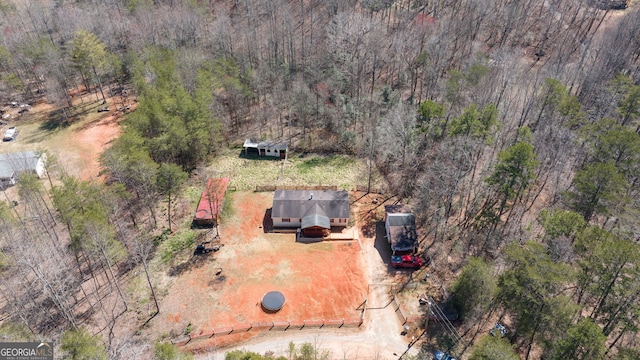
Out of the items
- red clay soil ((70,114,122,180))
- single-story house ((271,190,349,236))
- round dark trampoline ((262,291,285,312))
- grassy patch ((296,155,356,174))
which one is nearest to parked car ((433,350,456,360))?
round dark trampoline ((262,291,285,312))

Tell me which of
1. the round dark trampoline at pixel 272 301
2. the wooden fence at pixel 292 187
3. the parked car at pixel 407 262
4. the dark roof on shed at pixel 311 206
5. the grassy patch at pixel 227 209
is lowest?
the round dark trampoline at pixel 272 301

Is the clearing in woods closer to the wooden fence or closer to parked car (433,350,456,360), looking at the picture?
the wooden fence

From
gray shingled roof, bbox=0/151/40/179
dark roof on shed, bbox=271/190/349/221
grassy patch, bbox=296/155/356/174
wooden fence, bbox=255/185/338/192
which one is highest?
gray shingled roof, bbox=0/151/40/179

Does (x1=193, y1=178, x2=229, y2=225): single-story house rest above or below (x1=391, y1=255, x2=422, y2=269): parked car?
above

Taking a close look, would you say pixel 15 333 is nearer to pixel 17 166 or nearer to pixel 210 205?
pixel 210 205

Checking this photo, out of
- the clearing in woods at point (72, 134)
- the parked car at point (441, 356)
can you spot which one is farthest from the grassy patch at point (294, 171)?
the parked car at point (441, 356)

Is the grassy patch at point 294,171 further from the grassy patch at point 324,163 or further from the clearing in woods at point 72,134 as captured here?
the clearing in woods at point 72,134

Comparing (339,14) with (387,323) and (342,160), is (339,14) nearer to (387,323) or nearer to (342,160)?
(342,160)
